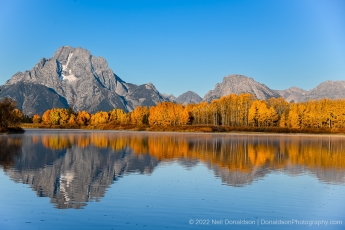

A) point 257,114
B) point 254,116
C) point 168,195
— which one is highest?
point 257,114

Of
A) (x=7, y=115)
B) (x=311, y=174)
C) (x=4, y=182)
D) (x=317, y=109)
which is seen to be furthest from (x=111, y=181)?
(x=317, y=109)

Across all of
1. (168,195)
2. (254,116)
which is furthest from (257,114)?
(168,195)

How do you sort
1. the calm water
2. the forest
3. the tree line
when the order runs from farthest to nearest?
1. the tree line
2. the forest
3. the calm water

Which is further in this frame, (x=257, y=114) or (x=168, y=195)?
(x=257, y=114)

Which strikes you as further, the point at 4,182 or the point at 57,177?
the point at 57,177

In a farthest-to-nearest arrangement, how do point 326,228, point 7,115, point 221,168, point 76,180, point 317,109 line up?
point 317,109
point 7,115
point 221,168
point 76,180
point 326,228

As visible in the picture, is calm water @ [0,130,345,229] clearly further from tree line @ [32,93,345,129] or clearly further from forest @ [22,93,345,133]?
tree line @ [32,93,345,129]

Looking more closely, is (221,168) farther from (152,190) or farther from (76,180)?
(76,180)

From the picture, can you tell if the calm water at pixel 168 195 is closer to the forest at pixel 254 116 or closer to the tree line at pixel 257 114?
the forest at pixel 254 116

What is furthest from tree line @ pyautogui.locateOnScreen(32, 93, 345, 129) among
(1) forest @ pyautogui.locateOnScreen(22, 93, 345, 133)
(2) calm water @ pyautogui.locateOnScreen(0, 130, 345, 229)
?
(2) calm water @ pyautogui.locateOnScreen(0, 130, 345, 229)

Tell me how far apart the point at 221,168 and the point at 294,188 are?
10698 mm

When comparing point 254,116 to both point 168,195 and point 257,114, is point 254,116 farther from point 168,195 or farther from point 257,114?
point 168,195

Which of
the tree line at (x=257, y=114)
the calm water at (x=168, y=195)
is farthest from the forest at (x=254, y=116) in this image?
the calm water at (x=168, y=195)

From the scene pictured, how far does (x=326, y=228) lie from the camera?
54.6ft
